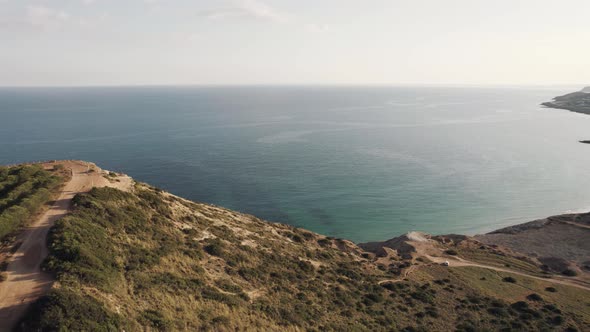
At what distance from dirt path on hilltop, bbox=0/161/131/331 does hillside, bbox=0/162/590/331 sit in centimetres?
79

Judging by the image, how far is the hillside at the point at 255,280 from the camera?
21.2 m

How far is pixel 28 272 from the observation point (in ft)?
70.2

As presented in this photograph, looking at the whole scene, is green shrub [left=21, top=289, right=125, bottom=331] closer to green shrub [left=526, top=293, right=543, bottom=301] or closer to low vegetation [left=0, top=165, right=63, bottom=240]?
low vegetation [left=0, top=165, right=63, bottom=240]

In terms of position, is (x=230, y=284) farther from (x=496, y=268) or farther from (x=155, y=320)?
(x=496, y=268)

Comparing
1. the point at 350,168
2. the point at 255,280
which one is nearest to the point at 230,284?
the point at 255,280

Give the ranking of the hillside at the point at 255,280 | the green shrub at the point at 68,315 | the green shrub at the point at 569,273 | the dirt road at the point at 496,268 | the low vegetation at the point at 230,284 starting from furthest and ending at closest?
1. the green shrub at the point at 569,273
2. the dirt road at the point at 496,268
3. the hillside at the point at 255,280
4. the low vegetation at the point at 230,284
5. the green shrub at the point at 68,315

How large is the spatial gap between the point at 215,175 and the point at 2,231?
7754 cm

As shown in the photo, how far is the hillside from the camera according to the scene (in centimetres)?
2119

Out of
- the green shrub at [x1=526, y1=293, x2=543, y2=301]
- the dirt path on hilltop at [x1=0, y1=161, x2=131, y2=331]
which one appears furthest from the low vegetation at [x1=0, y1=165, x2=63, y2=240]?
the green shrub at [x1=526, y1=293, x2=543, y2=301]

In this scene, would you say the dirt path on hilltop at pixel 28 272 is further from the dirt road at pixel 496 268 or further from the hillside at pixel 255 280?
the dirt road at pixel 496 268

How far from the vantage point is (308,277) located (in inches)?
1439

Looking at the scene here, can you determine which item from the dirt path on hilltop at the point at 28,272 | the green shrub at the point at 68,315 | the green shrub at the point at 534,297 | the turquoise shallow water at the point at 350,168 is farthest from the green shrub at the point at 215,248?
the green shrub at the point at 534,297

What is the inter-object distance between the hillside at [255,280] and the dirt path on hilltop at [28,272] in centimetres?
79

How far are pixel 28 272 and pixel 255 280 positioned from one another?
17.6m
